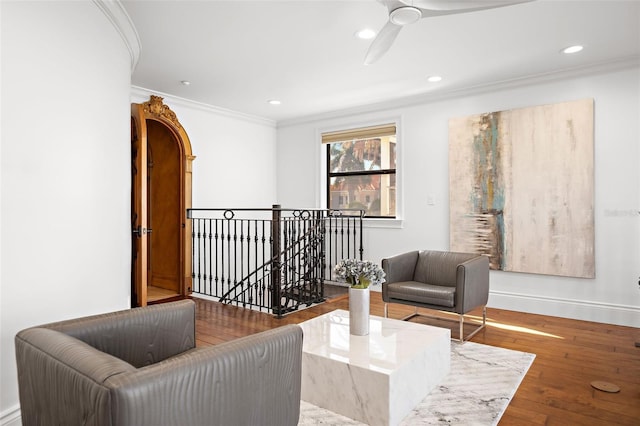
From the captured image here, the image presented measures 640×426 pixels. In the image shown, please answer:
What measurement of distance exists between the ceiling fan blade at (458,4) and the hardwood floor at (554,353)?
2241 millimetres

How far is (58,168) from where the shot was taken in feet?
7.38

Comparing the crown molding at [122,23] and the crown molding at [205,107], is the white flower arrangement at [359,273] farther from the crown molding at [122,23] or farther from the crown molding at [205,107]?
the crown molding at [205,107]

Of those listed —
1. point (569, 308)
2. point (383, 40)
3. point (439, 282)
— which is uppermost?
point (383, 40)

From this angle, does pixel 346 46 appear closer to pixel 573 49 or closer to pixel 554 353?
pixel 573 49

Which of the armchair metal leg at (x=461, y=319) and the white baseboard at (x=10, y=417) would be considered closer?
the white baseboard at (x=10, y=417)

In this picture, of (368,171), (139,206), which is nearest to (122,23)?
(139,206)

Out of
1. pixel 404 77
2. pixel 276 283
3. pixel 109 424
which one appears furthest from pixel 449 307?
pixel 109 424

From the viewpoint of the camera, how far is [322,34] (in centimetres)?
327

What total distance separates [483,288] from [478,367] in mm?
1019

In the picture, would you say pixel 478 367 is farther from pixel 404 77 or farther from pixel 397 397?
pixel 404 77

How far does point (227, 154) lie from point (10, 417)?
4.37 metres

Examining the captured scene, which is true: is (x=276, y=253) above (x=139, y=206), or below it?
below

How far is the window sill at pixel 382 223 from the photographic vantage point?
5391mm

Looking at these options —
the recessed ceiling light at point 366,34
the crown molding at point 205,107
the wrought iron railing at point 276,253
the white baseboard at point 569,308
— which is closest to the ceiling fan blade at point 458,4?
the recessed ceiling light at point 366,34
